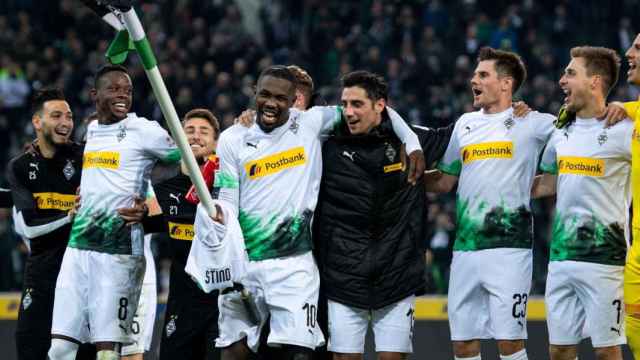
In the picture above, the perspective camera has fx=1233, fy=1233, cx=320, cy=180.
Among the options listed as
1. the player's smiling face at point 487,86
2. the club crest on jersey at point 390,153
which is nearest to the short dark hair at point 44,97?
the club crest on jersey at point 390,153

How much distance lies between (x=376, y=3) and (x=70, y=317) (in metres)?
13.5

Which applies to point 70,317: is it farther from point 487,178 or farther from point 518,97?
point 518,97

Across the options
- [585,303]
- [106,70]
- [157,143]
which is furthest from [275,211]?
[585,303]

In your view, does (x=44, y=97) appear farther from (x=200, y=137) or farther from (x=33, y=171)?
(x=200, y=137)

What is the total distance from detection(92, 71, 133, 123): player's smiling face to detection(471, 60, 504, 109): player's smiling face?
9.07ft

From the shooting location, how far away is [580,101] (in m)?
9.29

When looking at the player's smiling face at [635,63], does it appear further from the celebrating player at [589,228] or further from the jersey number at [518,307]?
the jersey number at [518,307]

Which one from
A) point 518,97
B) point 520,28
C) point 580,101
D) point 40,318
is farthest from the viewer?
point 520,28

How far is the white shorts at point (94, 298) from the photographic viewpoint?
9445 mm

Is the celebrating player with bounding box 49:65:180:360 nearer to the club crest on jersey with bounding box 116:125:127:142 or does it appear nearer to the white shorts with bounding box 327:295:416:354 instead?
the club crest on jersey with bounding box 116:125:127:142

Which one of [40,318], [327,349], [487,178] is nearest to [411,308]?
[327,349]

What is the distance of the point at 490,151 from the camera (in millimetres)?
9469

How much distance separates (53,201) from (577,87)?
4.39 meters

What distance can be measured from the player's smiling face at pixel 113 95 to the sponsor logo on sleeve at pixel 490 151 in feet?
8.97
